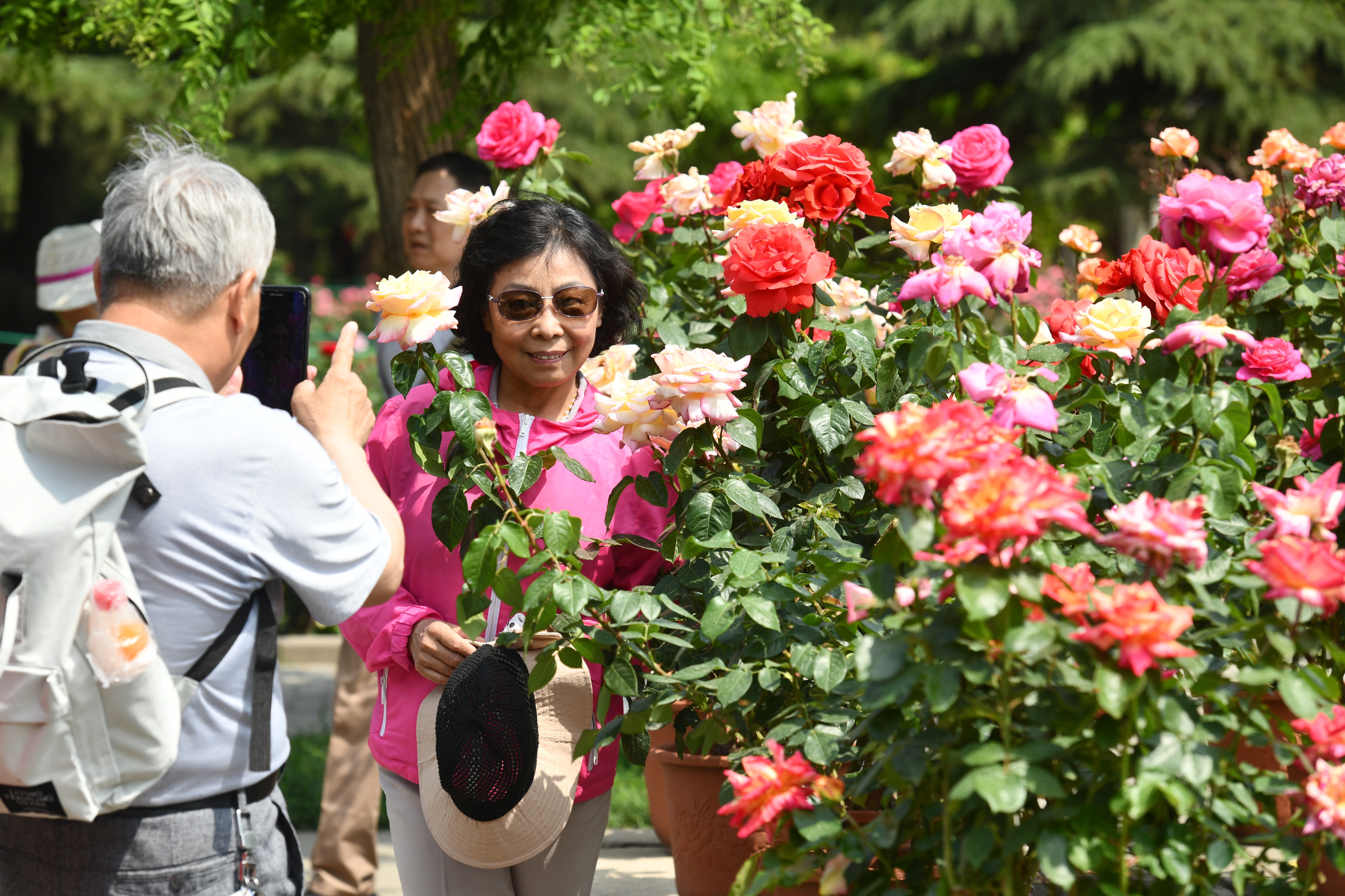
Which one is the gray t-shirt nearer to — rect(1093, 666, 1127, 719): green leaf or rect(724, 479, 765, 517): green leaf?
rect(724, 479, 765, 517): green leaf

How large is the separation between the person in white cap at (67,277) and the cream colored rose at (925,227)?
2.94 metres

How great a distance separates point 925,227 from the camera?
203 centimetres

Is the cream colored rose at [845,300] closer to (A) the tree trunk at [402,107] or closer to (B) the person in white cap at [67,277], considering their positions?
(A) the tree trunk at [402,107]

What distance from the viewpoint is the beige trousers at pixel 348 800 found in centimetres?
361

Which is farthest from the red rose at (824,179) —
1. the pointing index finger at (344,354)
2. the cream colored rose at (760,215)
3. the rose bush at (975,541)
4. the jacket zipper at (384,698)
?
the jacket zipper at (384,698)

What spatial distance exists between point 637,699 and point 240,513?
2.17 feet

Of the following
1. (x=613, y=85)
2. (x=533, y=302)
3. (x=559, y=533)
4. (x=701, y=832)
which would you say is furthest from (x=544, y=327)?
(x=613, y=85)

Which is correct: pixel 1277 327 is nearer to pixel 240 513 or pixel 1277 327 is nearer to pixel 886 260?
pixel 886 260

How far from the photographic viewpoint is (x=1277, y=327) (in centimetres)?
238

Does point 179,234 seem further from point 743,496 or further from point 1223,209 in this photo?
point 1223,209

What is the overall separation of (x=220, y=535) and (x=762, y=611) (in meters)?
0.71

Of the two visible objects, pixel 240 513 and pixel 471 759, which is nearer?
pixel 240 513

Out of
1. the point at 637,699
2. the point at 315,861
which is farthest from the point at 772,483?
the point at 315,861

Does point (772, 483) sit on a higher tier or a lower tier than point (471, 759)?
higher
